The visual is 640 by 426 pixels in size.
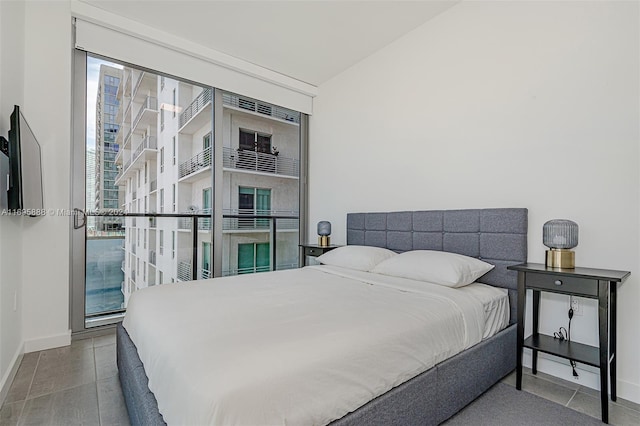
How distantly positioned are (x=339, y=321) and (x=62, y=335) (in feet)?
8.85

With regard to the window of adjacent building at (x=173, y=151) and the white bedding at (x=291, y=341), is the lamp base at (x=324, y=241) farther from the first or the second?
the window of adjacent building at (x=173, y=151)

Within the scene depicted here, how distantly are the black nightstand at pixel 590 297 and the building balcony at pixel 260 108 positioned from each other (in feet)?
11.5

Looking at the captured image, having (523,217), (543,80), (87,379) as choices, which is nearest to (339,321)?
(523,217)

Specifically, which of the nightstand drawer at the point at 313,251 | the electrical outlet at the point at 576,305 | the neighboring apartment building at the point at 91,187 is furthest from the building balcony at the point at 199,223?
the electrical outlet at the point at 576,305

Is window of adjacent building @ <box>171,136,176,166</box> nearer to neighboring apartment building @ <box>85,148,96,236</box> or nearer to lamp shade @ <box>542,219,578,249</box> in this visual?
neighboring apartment building @ <box>85,148,96,236</box>

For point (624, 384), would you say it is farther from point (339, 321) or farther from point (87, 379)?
point (87, 379)

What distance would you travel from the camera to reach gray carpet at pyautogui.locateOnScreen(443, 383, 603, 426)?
5.68ft

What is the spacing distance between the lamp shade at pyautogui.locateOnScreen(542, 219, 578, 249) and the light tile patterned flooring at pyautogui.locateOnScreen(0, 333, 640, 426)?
0.95 metres

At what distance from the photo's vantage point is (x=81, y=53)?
9.66 ft

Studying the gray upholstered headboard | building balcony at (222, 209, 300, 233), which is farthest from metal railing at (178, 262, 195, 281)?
the gray upholstered headboard

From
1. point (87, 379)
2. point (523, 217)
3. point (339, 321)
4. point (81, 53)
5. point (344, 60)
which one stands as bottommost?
point (87, 379)

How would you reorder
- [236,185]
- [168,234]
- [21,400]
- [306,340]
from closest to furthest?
[306,340] → [21,400] → [168,234] → [236,185]

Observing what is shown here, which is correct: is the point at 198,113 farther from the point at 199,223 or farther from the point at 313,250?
the point at 313,250

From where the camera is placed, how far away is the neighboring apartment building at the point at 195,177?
3.44 metres
